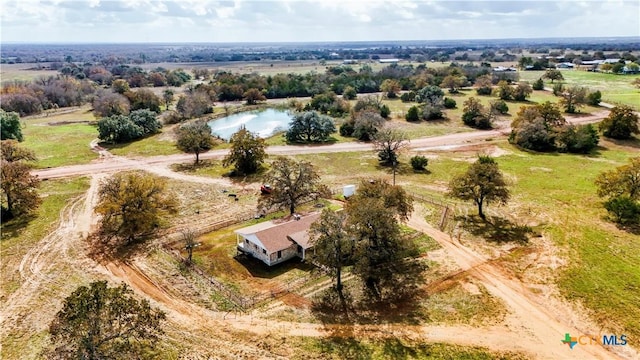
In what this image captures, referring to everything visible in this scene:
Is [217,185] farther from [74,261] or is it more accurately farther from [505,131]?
[505,131]

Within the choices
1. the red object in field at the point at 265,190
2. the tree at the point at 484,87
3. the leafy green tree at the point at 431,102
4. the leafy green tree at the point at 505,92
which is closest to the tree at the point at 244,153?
the red object in field at the point at 265,190

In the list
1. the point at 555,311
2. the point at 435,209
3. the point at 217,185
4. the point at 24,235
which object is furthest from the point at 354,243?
the point at 24,235

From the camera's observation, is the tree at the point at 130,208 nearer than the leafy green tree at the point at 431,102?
Yes

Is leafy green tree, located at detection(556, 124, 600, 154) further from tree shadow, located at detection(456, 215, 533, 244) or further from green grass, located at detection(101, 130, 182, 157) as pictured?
green grass, located at detection(101, 130, 182, 157)

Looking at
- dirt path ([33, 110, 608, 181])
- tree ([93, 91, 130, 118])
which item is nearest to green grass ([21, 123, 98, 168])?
dirt path ([33, 110, 608, 181])

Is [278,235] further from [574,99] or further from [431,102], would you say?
[574,99]

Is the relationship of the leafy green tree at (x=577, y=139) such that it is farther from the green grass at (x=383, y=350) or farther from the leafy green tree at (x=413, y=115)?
the green grass at (x=383, y=350)
